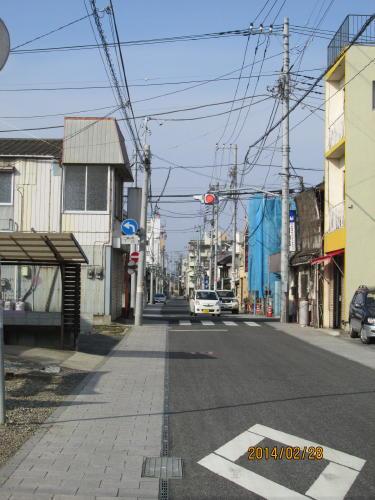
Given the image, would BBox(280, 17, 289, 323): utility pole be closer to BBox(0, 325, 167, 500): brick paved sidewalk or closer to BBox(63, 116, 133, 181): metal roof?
BBox(63, 116, 133, 181): metal roof

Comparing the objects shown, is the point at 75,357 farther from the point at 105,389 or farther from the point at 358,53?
the point at 358,53

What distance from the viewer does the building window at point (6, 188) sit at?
2736 cm

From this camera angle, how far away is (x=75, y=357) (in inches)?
596

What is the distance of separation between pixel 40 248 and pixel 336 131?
16642mm

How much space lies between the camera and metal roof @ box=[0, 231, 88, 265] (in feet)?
47.2

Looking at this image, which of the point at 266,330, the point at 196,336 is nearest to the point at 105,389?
the point at 196,336

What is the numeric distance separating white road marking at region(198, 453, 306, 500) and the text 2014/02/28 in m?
0.36

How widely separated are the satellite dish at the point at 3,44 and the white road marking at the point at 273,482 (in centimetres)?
467

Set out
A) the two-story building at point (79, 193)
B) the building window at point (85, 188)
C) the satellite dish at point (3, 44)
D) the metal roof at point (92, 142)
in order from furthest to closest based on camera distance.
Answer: the building window at point (85, 188) → the two-story building at point (79, 193) → the metal roof at point (92, 142) → the satellite dish at point (3, 44)

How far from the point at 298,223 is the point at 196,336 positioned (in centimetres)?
1366

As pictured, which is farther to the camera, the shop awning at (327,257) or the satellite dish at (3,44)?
the shop awning at (327,257)

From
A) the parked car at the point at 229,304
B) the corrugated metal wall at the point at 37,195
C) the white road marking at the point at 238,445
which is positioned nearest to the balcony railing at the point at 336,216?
the corrugated metal wall at the point at 37,195

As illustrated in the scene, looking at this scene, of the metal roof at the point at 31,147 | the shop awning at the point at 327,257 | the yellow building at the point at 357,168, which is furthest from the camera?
the metal roof at the point at 31,147

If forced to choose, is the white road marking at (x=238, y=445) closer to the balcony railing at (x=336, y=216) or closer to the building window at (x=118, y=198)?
the balcony railing at (x=336, y=216)
